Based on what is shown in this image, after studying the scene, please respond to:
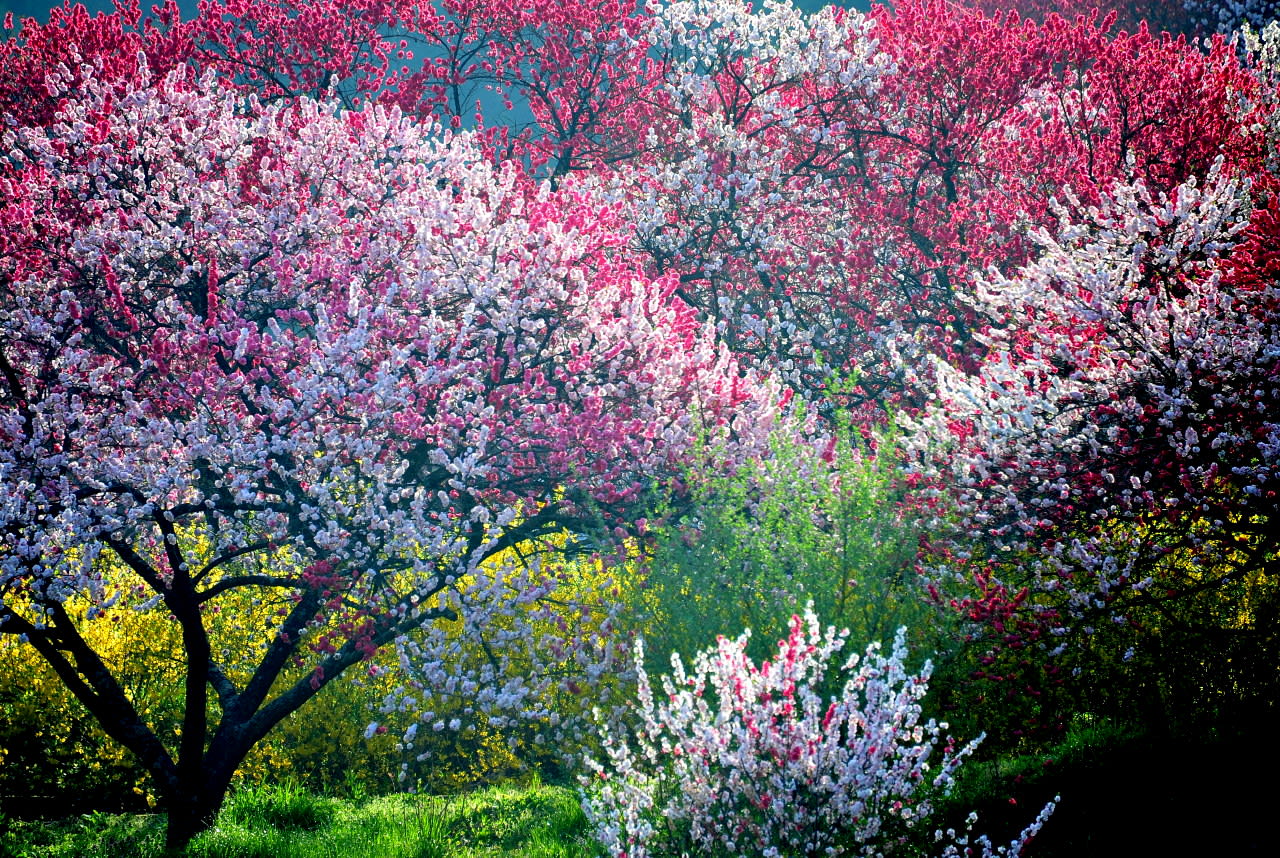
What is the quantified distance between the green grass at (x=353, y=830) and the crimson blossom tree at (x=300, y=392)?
74cm

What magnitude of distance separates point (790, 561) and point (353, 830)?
4.84 m

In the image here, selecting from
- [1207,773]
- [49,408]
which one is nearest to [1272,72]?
[1207,773]

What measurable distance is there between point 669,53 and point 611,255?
20.1 ft

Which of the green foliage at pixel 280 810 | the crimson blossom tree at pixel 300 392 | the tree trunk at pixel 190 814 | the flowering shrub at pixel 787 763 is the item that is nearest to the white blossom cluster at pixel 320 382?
the crimson blossom tree at pixel 300 392

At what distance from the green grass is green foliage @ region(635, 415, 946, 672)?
2.09 m

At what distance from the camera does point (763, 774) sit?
5410 mm

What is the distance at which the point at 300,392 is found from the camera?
9094mm

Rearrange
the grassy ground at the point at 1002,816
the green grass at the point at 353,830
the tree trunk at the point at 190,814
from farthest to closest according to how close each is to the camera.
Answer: the tree trunk at the point at 190,814, the green grass at the point at 353,830, the grassy ground at the point at 1002,816

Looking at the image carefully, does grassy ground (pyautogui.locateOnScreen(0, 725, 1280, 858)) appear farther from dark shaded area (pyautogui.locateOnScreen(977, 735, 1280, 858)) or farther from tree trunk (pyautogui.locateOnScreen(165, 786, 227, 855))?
tree trunk (pyautogui.locateOnScreen(165, 786, 227, 855))

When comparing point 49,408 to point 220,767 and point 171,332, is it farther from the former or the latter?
point 220,767

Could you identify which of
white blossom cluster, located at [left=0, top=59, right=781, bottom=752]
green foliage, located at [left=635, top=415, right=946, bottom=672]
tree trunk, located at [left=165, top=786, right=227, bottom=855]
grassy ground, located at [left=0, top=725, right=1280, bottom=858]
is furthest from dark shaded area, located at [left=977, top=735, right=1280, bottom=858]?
tree trunk, located at [left=165, top=786, right=227, bottom=855]

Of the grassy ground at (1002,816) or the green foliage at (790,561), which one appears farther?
the green foliage at (790,561)

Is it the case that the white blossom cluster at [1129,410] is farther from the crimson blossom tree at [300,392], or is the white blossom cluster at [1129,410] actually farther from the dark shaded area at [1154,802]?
the crimson blossom tree at [300,392]

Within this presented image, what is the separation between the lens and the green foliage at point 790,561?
320 inches
